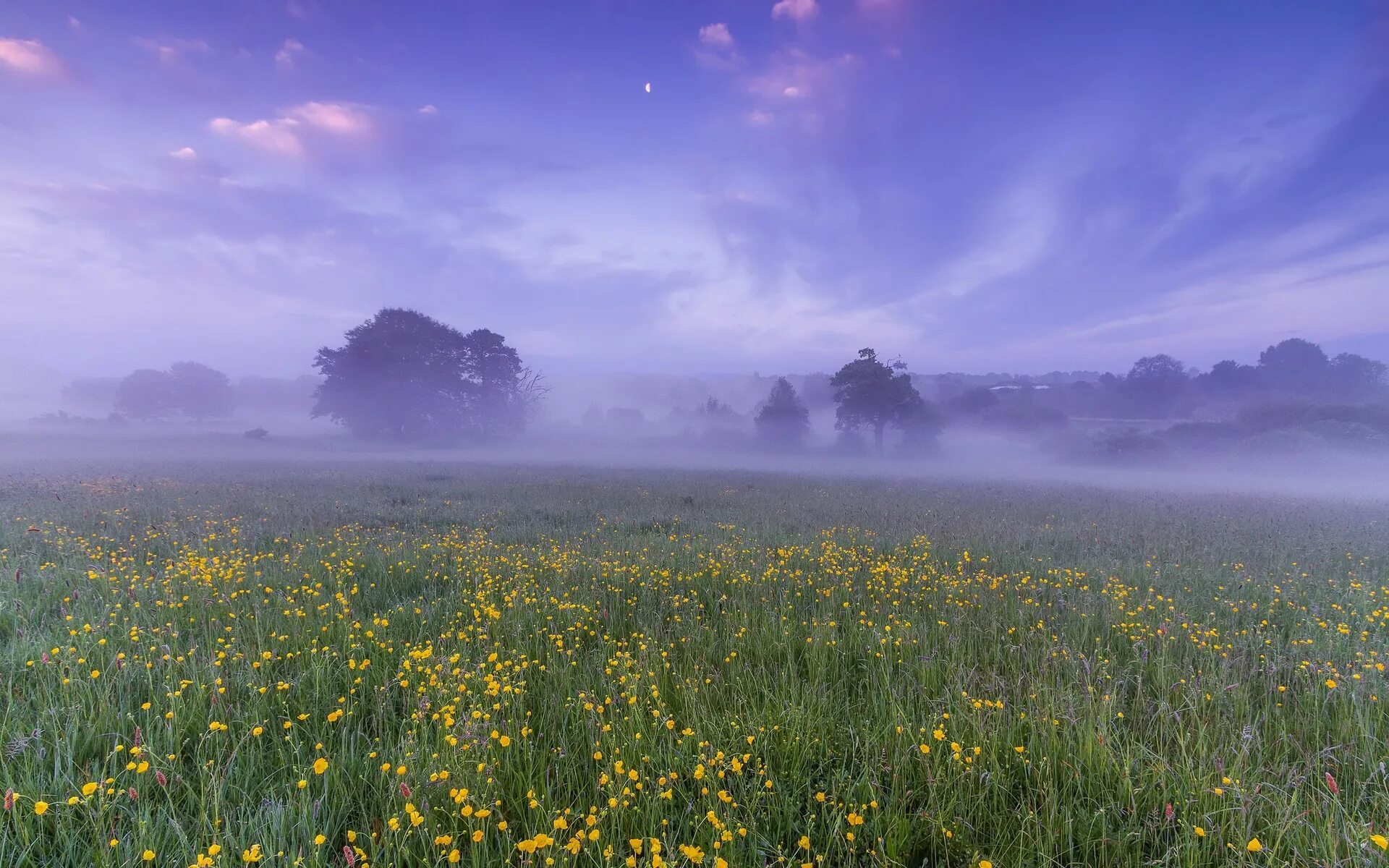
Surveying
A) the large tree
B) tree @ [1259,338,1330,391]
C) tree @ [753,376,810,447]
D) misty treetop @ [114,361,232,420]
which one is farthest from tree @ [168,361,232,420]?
tree @ [1259,338,1330,391]

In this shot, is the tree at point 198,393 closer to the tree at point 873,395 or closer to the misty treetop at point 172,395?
the misty treetop at point 172,395

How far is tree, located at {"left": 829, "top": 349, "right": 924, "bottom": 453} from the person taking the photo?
60312 millimetres

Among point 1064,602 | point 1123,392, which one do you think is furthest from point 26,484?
point 1123,392

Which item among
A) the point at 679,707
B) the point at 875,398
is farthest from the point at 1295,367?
the point at 679,707

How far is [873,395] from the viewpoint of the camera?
6053 cm

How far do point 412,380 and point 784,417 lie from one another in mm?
48720

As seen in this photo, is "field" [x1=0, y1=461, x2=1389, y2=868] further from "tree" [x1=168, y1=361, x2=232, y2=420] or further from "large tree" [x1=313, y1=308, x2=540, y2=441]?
"tree" [x1=168, y1=361, x2=232, y2=420]

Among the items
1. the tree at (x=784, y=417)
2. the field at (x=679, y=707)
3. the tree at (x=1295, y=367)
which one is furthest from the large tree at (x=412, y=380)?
the tree at (x=1295, y=367)

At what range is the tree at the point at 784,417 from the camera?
7544 centimetres

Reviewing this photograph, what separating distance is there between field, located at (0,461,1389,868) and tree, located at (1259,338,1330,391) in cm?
10682

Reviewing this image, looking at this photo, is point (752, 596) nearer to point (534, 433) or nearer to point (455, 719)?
point (455, 719)

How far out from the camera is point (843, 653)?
4.70 m

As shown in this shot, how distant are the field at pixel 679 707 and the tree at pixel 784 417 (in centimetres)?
6704

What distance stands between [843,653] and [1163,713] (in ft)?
7.19
